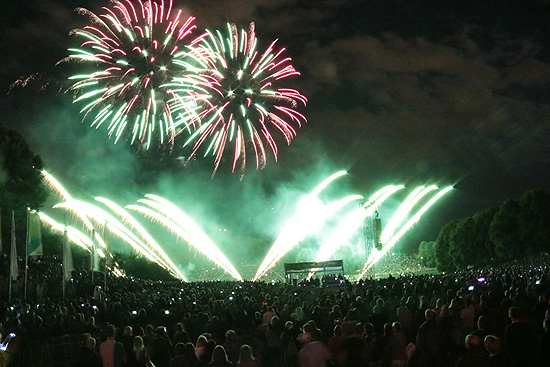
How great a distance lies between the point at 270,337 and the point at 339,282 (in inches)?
1223

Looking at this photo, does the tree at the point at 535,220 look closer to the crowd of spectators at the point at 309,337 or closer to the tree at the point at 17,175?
the tree at the point at 17,175

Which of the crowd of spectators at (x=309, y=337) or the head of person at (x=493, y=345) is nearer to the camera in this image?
the head of person at (x=493, y=345)

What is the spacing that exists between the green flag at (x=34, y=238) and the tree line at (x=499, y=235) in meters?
65.4

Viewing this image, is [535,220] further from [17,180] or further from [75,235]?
[17,180]

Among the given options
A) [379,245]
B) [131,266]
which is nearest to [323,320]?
[379,245]

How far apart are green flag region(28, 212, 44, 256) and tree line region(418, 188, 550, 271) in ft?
215

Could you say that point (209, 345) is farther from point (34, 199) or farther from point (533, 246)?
point (533, 246)

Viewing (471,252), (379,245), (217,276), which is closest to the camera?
(379,245)

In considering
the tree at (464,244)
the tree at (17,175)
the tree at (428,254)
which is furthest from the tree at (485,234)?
the tree at (17,175)

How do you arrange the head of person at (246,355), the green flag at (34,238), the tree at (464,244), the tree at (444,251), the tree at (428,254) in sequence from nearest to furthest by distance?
the head of person at (246,355) < the green flag at (34,238) < the tree at (464,244) < the tree at (444,251) < the tree at (428,254)

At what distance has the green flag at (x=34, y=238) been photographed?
2517cm

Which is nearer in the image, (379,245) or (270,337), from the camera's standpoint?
(270,337)

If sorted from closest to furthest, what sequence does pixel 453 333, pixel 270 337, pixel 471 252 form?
pixel 453 333
pixel 270 337
pixel 471 252

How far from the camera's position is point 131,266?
221ft
